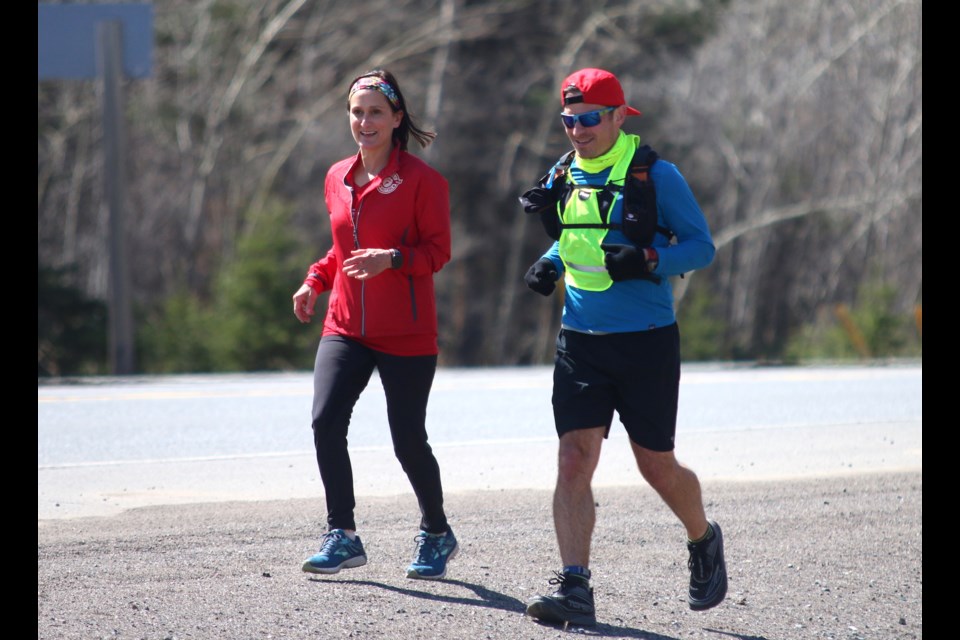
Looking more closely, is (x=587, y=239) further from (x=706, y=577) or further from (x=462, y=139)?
(x=462, y=139)

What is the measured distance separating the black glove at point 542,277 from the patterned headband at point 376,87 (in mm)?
1040

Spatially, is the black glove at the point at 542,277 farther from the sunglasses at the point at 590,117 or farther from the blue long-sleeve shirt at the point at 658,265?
the sunglasses at the point at 590,117

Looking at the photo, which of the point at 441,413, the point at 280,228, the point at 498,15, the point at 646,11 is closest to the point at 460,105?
the point at 498,15

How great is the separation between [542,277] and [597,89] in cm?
70

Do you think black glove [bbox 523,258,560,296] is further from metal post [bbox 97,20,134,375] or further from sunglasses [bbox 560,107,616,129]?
metal post [bbox 97,20,134,375]

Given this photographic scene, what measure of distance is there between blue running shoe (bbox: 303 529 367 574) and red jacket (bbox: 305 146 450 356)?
0.78 m

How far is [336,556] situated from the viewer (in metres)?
5.37

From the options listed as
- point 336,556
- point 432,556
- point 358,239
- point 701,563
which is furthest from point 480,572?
point 358,239

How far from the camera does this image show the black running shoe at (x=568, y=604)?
4.73 metres

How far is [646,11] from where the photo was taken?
107 feet

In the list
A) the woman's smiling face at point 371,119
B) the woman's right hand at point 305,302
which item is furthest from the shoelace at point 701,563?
the woman's smiling face at point 371,119

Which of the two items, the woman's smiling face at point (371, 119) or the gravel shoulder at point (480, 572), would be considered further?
the woman's smiling face at point (371, 119)
